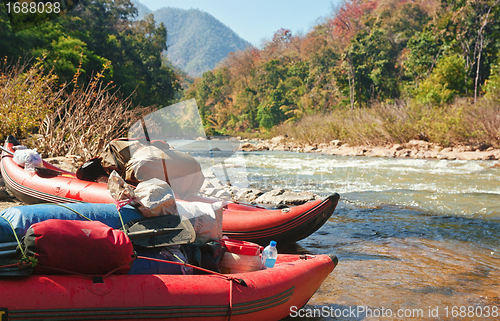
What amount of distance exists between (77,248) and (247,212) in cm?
235

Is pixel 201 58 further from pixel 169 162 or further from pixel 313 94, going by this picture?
pixel 169 162

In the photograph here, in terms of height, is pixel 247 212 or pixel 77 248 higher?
pixel 77 248

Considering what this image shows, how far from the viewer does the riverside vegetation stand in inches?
304

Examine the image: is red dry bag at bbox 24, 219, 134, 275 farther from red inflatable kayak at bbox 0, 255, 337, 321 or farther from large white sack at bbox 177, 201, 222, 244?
large white sack at bbox 177, 201, 222, 244

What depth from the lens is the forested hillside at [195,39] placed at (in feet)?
393

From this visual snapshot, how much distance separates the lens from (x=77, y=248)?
5.71ft

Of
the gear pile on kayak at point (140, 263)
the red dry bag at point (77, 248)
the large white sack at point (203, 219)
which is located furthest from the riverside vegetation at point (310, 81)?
the red dry bag at point (77, 248)

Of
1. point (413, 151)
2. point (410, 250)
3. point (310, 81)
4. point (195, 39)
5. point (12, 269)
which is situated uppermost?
point (195, 39)

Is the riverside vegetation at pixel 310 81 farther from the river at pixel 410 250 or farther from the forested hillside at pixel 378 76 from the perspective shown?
the river at pixel 410 250

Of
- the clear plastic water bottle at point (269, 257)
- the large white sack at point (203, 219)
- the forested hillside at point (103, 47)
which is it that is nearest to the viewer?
the large white sack at point (203, 219)

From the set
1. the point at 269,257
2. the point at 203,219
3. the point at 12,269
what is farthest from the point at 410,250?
the point at 12,269

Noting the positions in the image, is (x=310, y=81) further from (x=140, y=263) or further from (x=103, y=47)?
(x=140, y=263)

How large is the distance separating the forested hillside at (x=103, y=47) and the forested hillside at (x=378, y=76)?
6651 mm

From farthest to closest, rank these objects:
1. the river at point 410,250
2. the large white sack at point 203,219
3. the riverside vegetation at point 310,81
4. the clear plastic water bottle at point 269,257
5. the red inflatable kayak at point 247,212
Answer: the riverside vegetation at point 310,81 < the red inflatable kayak at point 247,212 < the river at point 410,250 < the clear plastic water bottle at point 269,257 < the large white sack at point 203,219
